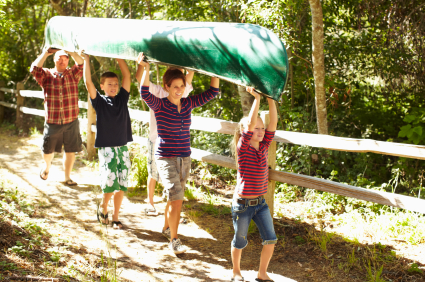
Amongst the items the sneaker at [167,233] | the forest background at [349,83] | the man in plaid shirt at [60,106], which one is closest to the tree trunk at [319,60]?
the forest background at [349,83]

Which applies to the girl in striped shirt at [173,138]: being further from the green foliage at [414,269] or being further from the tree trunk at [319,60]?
the green foliage at [414,269]

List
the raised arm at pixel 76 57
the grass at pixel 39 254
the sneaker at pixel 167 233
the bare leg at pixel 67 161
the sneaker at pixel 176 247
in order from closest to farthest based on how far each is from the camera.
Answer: the grass at pixel 39 254
the sneaker at pixel 176 247
the sneaker at pixel 167 233
the raised arm at pixel 76 57
the bare leg at pixel 67 161

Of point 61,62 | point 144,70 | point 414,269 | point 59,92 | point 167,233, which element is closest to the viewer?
point 414,269

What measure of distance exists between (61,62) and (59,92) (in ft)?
1.44

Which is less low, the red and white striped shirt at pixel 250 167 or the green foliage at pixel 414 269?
the red and white striped shirt at pixel 250 167

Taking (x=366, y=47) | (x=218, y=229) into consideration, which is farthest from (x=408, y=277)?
(x=366, y=47)

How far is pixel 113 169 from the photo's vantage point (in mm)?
4227

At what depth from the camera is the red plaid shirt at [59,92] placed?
5426 millimetres

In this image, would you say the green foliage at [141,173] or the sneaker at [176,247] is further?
the green foliage at [141,173]

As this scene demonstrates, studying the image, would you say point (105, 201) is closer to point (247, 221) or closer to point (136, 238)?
point (136, 238)

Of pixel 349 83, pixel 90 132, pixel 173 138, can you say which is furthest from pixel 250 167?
pixel 90 132

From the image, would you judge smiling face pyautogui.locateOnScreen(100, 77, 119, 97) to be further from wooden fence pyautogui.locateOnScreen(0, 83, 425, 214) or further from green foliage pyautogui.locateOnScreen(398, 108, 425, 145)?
green foliage pyautogui.locateOnScreen(398, 108, 425, 145)

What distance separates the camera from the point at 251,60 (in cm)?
299

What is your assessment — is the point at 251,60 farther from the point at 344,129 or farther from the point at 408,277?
the point at 344,129
